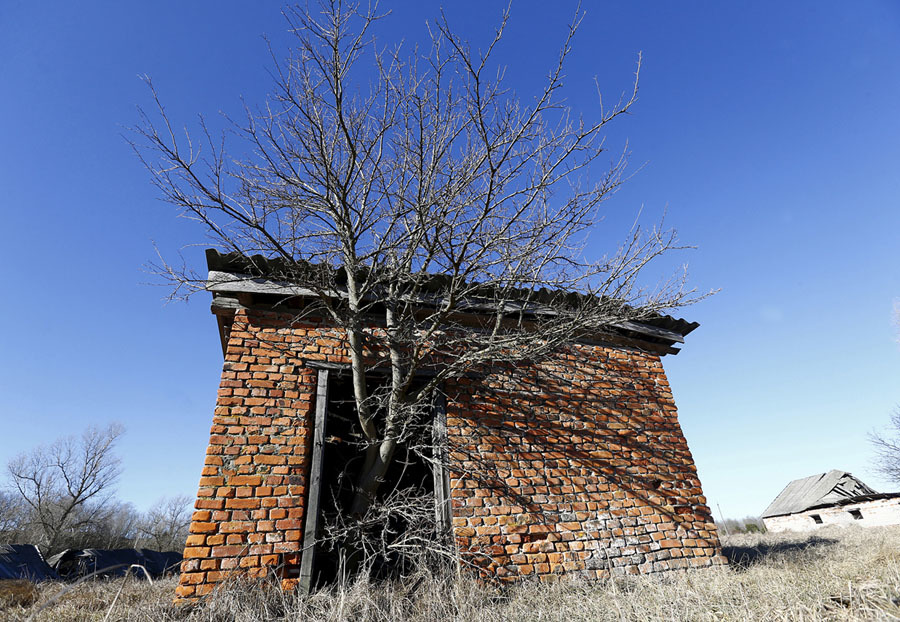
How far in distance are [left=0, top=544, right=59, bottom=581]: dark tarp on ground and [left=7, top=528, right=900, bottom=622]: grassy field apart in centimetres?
1007

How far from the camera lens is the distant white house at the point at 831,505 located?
22908mm

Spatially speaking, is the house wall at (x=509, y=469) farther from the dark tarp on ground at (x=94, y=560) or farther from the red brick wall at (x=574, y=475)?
the dark tarp on ground at (x=94, y=560)

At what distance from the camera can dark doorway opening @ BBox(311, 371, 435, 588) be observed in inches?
174

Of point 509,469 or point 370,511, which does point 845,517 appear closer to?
point 509,469

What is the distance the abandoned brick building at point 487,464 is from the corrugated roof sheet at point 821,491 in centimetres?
2992

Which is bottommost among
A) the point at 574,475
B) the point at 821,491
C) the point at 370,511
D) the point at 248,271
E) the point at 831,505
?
the point at 831,505

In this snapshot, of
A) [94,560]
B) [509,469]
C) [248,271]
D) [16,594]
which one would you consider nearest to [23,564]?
[94,560]

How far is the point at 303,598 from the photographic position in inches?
154

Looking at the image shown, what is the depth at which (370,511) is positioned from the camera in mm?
4762

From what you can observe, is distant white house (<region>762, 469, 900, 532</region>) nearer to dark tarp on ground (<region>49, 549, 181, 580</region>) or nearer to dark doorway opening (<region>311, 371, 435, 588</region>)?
dark doorway opening (<region>311, 371, 435, 588</region>)

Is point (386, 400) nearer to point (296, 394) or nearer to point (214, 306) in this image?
point (296, 394)

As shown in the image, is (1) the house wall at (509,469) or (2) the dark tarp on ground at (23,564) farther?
(2) the dark tarp on ground at (23,564)

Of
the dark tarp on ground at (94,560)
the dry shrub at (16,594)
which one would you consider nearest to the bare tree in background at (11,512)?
the dark tarp on ground at (94,560)

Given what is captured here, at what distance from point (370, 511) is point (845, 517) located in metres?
33.1
